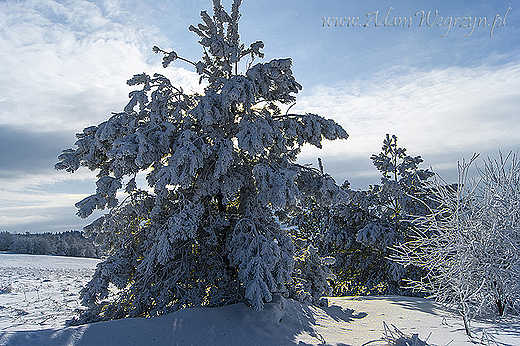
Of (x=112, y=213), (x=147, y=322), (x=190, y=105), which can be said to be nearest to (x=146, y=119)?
(x=190, y=105)

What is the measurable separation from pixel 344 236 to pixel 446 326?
739cm

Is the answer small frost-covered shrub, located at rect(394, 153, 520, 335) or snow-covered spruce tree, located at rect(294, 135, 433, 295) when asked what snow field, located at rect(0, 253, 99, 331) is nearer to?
small frost-covered shrub, located at rect(394, 153, 520, 335)

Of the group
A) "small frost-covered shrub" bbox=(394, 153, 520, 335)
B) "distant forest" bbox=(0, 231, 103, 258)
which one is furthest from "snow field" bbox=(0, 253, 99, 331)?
"distant forest" bbox=(0, 231, 103, 258)

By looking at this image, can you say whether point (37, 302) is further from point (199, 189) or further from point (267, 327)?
point (267, 327)

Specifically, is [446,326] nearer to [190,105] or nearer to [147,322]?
[147,322]

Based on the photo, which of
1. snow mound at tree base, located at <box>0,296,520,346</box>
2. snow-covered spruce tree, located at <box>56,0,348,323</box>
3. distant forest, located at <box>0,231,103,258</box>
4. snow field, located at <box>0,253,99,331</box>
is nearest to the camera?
snow mound at tree base, located at <box>0,296,520,346</box>

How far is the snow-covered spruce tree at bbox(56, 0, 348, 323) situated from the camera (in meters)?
5.76

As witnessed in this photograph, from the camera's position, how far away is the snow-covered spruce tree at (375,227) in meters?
11.5

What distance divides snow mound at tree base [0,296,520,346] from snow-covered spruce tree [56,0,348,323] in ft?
1.57

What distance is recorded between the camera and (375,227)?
1137 centimetres

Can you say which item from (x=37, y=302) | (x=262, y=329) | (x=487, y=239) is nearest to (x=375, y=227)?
(x=487, y=239)

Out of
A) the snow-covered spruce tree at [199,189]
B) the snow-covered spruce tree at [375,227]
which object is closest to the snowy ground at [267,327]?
the snow-covered spruce tree at [199,189]

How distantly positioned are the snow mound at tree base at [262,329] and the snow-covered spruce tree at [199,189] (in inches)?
18.8

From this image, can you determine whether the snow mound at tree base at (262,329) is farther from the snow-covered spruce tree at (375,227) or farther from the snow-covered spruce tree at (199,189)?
the snow-covered spruce tree at (375,227)
